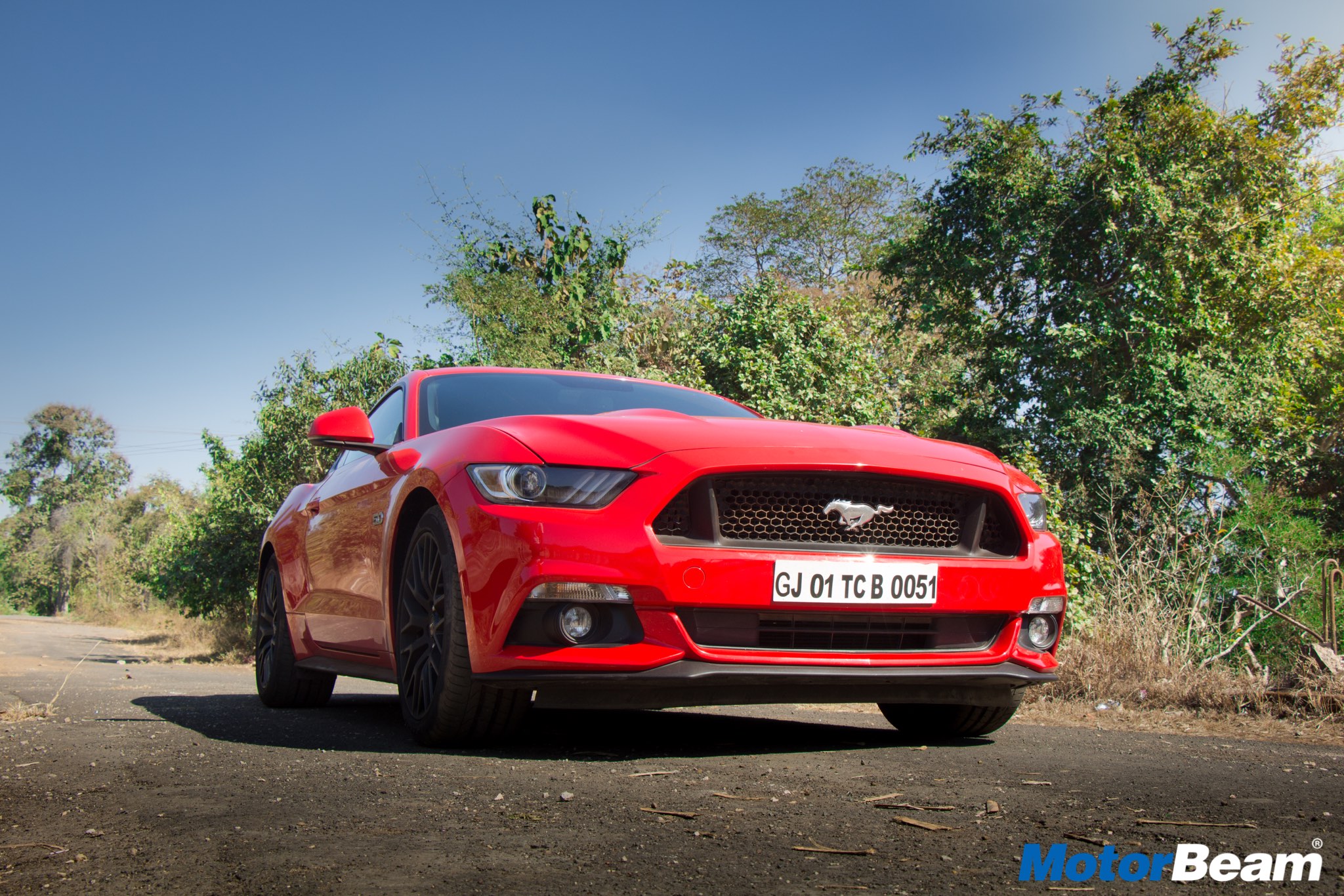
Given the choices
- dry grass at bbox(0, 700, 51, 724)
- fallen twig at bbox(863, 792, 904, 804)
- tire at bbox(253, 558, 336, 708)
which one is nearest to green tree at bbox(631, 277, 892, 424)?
tire at bbox(253, 558, 336, 708)

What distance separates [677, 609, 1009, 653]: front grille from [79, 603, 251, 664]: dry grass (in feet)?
73.5

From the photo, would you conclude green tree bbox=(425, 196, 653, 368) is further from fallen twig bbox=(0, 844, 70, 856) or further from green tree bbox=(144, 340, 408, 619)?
fallen twig bbox=(0, 844, 70, 856)

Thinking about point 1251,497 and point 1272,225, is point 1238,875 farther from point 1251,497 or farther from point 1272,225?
point 1272,225

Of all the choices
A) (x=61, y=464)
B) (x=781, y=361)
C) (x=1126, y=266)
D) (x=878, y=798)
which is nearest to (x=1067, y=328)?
(x=1126, y=266)

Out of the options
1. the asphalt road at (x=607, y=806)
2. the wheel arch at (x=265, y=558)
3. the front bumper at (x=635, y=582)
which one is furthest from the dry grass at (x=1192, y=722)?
the wheel arch at (x=265, y=558)

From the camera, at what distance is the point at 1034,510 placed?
12.8 feet

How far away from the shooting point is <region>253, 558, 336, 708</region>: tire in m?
5.50

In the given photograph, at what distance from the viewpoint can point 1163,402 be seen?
784 inches

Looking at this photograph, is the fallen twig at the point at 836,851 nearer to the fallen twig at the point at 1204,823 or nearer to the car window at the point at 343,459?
the fallen twig at the point at 1204,823

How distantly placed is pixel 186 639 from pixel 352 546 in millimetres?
34663

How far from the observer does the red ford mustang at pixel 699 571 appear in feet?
10.5

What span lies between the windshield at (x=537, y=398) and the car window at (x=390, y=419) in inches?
5.3

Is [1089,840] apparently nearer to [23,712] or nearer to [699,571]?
[699,571]

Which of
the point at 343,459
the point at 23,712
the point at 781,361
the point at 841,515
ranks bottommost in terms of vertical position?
the point at 23,712
